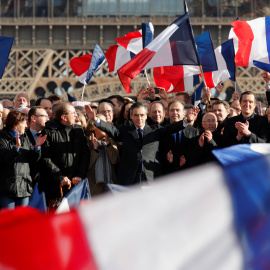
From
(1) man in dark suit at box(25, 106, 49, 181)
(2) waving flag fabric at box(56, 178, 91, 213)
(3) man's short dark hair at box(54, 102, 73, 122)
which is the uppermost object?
(3) man's short dark hair at box(54, 102, 73, 122)

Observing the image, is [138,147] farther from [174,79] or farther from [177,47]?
→ [174,79]

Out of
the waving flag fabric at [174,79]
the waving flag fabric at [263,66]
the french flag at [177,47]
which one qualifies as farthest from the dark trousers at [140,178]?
the waving flag fabric at [174,79]

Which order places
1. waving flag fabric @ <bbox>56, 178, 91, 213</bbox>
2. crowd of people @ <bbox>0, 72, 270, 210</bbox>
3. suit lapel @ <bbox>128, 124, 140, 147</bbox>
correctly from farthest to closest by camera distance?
suit lapel @ <bbox>128, 124, 140, 147</bbox> → crowd of people @ <bbox>0, 72, 270, 210</bbox> → waving flag fabric @ <bbox>56, 178, 91, 213</bbox>

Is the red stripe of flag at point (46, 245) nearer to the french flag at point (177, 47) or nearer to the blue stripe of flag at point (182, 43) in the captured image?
the french flag at point (177, 47)

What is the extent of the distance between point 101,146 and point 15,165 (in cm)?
129

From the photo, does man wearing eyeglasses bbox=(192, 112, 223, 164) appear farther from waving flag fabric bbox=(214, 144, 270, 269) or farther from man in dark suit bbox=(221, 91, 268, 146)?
→ waving flag fabric bbox=(214, 144, 270, 269)

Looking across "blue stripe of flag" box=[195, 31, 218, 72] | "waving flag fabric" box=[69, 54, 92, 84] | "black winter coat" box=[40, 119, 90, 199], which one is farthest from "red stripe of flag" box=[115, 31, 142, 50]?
"black winter coat" box=[40, 119, 90, 199]

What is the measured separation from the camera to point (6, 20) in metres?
42.9

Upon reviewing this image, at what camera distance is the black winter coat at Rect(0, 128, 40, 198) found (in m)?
8.41

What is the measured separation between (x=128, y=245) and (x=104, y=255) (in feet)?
0.34

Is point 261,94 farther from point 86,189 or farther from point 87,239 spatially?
point 87,239

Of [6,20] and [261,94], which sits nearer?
[261,94]

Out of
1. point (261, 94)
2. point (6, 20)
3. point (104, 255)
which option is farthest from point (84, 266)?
point (6, 20)

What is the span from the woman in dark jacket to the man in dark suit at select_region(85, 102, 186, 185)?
0.93 meters
